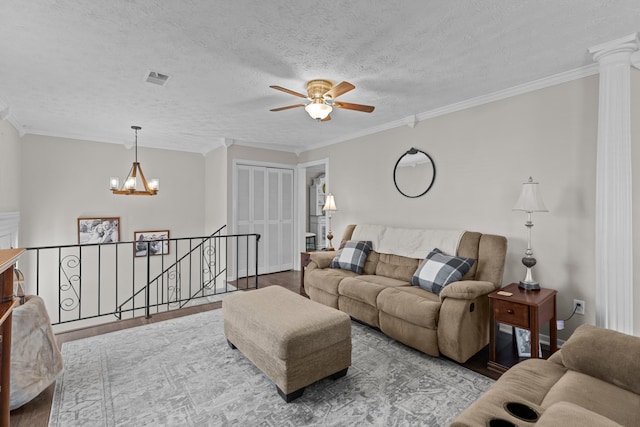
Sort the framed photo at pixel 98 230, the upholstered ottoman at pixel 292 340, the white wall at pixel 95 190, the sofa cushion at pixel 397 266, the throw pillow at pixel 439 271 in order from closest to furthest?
the upholstered ottoman at pixel 292 340
the throw pillow at pixel 439 271
the sofa cushion at pixel 397 266
the white wall at pixel 95 190
the framed photo at pixel 98 230

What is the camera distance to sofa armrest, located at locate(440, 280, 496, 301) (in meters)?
2.44

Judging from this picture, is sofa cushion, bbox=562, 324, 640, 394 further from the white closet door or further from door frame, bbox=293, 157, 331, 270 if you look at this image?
door frame, bbox=293, 157, 331, 270

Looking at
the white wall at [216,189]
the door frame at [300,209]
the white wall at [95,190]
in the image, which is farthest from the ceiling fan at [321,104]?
the white wall at [95,190]

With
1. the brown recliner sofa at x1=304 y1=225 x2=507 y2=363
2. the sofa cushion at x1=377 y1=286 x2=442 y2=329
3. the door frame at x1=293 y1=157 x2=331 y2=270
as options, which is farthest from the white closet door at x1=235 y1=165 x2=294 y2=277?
the sofa cushion at x1=377 y1=286 x2=442 y2=329

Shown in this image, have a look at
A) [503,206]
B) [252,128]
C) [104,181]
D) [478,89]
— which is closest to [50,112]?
[104,181]

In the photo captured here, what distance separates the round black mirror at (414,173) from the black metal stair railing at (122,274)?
216 centimetres

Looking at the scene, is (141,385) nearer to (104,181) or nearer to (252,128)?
(252,128)

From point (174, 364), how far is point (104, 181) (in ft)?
13.5

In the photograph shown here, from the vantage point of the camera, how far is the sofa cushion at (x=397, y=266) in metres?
3.48

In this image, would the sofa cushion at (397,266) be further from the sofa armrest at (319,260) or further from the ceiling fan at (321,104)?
the ceiling fan at (321,104)

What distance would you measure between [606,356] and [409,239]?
86.5 inches

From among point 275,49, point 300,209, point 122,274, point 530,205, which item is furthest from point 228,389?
point 122,274

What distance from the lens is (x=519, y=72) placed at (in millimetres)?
2689

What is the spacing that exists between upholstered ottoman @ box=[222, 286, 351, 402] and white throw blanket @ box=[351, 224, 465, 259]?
1.53 m
